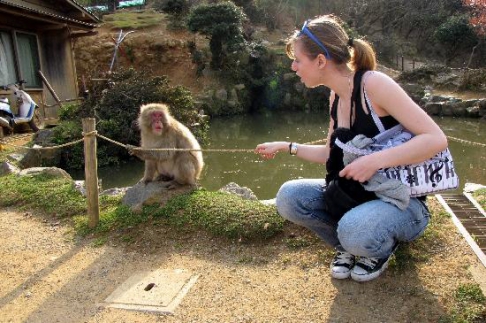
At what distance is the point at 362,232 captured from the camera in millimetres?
2264

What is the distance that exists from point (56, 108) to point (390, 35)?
2441 cm

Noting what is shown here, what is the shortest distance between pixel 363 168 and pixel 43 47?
12.1 m

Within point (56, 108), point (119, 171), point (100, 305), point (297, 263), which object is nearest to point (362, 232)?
point (297, 263)

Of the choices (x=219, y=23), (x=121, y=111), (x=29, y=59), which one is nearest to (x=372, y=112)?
(x=121, y=111)

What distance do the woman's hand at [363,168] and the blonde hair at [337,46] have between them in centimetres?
52

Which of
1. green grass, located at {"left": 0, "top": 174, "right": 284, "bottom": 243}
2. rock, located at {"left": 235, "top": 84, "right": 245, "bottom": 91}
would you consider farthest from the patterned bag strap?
rock, located at {"left": 235, "top": 84, "right": 245, "bottom": 91}

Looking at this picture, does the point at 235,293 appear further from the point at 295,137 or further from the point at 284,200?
the point at 295,137

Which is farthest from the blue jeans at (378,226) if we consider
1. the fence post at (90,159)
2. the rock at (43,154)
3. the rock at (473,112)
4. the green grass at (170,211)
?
the rock at (473,112)

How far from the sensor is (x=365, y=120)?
233cm

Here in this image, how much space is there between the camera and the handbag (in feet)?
7.37

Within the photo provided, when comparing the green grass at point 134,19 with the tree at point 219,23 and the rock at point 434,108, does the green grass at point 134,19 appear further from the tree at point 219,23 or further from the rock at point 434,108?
the rock at point 434,108

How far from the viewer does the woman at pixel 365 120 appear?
213cm

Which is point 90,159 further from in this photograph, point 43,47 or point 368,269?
point 43,47

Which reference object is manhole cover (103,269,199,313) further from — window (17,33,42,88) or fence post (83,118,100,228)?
window (17,33,42,88)
